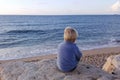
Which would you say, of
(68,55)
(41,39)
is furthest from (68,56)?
(41,39)

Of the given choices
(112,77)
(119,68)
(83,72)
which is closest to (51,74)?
(83,72)

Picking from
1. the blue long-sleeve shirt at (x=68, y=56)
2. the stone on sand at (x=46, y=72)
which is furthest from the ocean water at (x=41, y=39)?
the blue long-sleeve shirt at (x=68, y=56)

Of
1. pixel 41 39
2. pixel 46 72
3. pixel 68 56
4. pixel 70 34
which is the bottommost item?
pixel 41 39

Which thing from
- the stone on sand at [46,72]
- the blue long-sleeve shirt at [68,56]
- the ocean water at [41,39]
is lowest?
the ocean water at [41,39]

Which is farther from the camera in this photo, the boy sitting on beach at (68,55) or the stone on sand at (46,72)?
the boy sitting on beach at (68,55)

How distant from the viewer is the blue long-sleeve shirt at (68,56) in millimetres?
6027

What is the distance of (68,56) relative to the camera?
608 centimetres

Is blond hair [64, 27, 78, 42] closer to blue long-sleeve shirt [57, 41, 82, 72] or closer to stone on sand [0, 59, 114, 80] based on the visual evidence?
blue long-sleeve shirt [57, 41, 82, 72]

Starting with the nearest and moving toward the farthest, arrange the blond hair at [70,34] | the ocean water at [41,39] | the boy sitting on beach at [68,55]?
the blond hair at [70,34] < the boy sitting on beach at [68,55] < the ocean water at [41,39]

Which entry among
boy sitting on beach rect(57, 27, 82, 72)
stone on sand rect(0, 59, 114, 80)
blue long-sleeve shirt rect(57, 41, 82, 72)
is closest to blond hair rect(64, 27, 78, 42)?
boy sitting on beach rect(57, 27, 82, 72)

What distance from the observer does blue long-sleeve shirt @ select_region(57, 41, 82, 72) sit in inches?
237

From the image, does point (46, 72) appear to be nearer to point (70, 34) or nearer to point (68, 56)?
point (68, 56)

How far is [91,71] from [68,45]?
795 mm

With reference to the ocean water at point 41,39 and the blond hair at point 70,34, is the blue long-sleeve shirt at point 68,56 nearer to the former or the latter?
the blond hair at point 70,34
